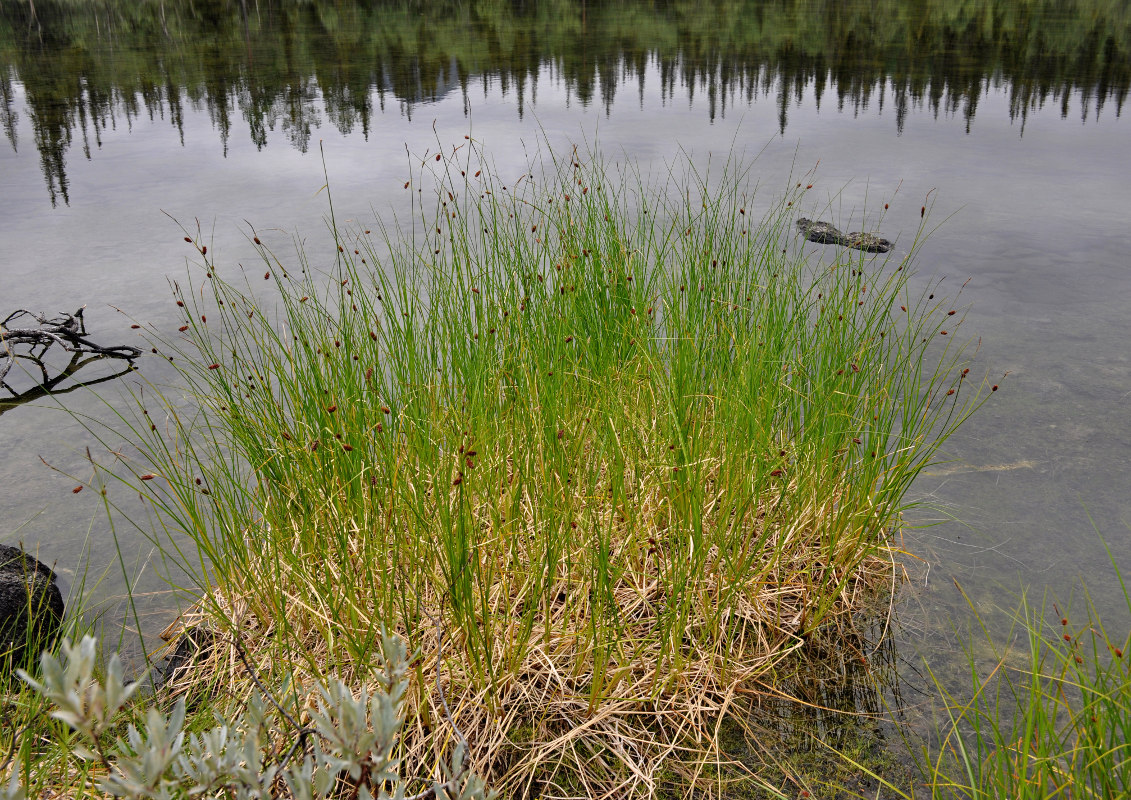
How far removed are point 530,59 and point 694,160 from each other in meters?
8.24

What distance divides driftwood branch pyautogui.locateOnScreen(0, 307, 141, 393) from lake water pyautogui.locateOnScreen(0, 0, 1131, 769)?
6.1 inches

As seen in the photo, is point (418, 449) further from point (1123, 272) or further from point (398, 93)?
point (398, 93)

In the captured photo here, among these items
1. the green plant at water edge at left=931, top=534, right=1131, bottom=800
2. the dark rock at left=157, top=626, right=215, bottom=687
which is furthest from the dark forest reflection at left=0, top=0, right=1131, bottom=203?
the green plant at water edge at left=931, top=534, right=1131, bottom=800

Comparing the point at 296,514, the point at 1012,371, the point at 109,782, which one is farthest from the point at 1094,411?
the point at 109,782

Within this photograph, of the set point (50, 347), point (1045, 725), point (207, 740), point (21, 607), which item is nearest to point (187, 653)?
point (21, 607)

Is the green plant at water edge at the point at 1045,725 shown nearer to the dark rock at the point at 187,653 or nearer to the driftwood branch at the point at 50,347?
the dark rock at the point at 187,653

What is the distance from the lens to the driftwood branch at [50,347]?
3953 mm

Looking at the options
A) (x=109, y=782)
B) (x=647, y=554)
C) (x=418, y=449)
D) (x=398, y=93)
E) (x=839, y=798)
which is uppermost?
(x=398, y=93)

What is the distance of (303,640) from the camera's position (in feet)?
7.48

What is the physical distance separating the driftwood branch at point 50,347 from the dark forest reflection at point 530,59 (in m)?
3.63

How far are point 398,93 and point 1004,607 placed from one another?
10595 millimetres

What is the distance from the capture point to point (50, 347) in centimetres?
438

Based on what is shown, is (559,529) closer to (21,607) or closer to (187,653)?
(187,653)

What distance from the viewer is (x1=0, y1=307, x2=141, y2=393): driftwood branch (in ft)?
13.0
